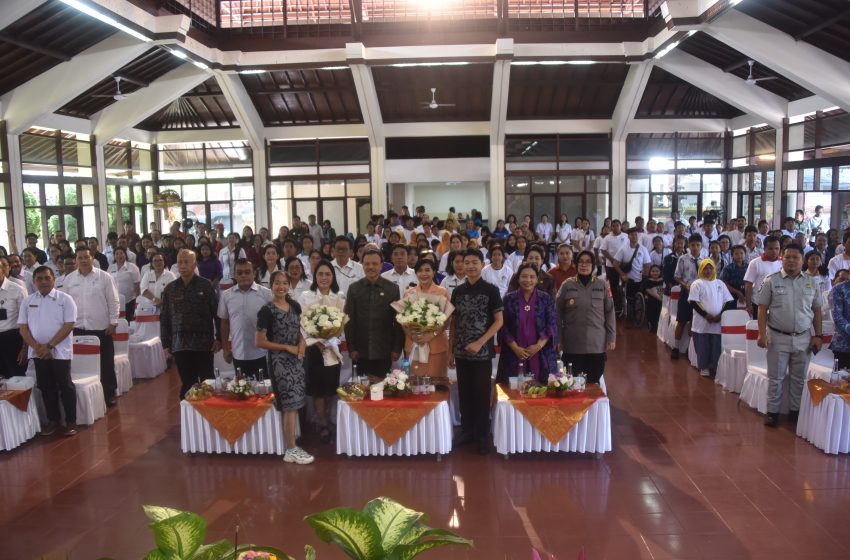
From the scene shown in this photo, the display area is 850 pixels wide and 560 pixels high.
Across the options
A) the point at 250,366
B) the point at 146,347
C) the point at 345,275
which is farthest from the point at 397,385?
the point at 146,347

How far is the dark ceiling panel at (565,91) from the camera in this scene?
16562 mm

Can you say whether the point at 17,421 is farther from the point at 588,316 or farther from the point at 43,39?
the point at 43,39

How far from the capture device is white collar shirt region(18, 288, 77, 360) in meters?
6.40

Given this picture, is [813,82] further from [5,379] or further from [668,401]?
[5,379]

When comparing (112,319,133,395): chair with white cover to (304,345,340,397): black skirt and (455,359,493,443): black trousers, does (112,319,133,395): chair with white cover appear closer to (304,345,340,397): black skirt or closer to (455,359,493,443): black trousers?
(304,345,340,397): black skirt

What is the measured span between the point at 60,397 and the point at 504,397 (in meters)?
4.34

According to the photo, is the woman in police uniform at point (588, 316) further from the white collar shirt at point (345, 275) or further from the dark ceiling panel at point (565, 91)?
the dark ceiling panel at point (565, 91)

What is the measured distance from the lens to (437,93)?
17344mm

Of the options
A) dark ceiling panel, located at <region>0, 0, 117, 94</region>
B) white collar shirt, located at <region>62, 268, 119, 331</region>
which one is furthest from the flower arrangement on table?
dark ceiling panel, located at <region>0, 0, 117, 94</region>

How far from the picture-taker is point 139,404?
24.7 ft

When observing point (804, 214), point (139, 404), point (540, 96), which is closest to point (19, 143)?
point (139, 404)

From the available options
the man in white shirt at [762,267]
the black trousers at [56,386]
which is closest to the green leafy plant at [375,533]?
the black trousers at [56,386]

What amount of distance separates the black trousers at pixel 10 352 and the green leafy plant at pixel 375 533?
6716mm

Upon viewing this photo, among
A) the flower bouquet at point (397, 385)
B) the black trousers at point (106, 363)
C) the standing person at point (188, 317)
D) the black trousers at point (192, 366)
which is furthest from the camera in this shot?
the black trousers at point (106, 363)
